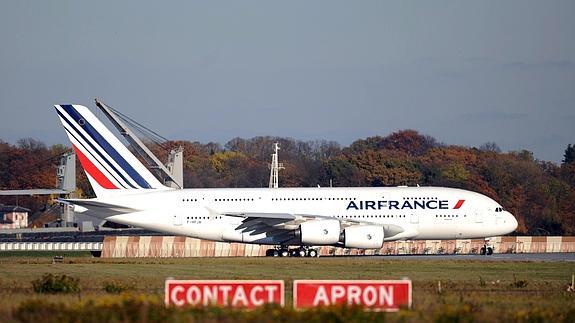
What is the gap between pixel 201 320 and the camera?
64.5 ft

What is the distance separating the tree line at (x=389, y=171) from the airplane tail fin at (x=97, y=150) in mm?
46562

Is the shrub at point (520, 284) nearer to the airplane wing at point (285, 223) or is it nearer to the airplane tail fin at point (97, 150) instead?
the airplane wing at point (285, 223)

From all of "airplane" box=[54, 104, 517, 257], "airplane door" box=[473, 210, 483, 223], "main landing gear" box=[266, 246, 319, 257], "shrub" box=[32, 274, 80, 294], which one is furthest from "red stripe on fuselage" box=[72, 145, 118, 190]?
"shrub" box=[32, 274, 80, 294]

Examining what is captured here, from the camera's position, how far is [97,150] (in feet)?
192

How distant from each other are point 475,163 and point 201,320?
396ft

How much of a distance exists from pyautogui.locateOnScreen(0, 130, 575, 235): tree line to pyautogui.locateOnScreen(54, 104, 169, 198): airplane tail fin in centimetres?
4656

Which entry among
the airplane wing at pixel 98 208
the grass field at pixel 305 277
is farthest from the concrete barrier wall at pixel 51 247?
the grass field at pixel 305 277

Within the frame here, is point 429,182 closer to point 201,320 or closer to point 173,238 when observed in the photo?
point 173,238

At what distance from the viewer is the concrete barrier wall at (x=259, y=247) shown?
213ft

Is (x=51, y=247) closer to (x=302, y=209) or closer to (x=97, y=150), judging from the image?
(x=97, y=150)

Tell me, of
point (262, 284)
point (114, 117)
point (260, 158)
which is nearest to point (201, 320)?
point (262, 284)

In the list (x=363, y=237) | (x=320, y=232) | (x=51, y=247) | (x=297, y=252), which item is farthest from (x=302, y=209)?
(x=51, y=247)

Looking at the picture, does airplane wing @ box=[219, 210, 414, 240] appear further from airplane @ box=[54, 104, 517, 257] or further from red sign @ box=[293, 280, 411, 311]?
red sign @ box=[293, 280, 411, 311]

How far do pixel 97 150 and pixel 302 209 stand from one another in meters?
11.3
